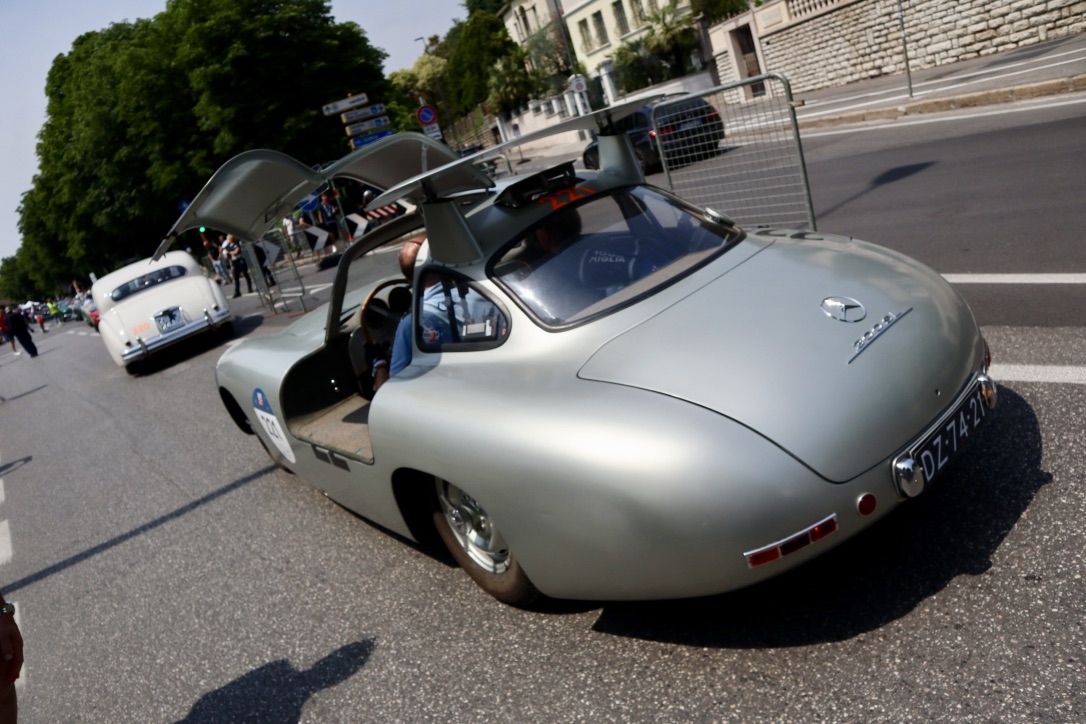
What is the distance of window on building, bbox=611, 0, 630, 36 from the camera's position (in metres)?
54.6

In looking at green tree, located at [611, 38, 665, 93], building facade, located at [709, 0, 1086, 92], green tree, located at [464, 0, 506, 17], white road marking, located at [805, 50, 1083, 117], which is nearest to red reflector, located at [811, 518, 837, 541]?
building facade, located at [709, 0, 1086, 92]

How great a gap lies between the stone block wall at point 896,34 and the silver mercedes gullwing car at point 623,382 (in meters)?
21.3

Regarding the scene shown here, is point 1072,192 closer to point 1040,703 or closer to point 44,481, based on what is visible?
point 1040,703

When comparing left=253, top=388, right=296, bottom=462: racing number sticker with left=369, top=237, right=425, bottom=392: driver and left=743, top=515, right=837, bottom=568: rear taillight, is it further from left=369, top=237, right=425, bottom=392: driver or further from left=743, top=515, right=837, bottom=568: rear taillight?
left=743, top=515, right=837, bottom=568: rear taillight

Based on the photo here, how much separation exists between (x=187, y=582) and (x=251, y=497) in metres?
1.23

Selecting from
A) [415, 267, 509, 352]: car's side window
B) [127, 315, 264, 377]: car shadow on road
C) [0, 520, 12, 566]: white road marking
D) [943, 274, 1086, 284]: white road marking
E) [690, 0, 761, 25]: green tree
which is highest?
[690, 0, 761, 25]: green tree

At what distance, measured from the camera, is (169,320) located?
16688mm

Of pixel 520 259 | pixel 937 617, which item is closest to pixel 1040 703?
pixel 937 617

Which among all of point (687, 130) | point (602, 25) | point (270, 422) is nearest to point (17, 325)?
point (687, 130)

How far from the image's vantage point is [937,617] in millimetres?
3197

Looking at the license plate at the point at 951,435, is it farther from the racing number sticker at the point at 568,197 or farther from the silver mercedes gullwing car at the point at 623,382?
the racing number sticker at the point at 568,197

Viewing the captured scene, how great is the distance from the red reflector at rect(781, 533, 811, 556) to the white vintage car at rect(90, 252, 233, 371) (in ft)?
49.0

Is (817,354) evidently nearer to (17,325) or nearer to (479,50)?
(17,325)

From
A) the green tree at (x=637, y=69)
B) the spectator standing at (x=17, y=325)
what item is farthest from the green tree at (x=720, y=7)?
the spectator standing at (x=17, y=325)
